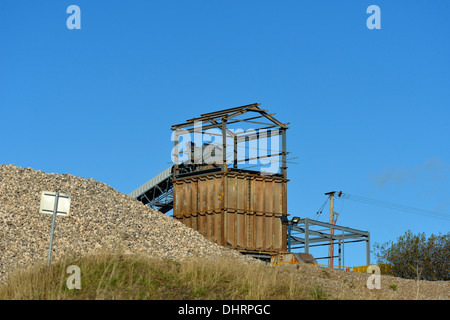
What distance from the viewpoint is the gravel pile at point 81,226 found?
2462cm

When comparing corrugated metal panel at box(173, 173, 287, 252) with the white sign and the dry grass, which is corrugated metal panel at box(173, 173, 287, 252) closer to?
the dry grass

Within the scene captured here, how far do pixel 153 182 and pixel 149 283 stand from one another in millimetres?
29907

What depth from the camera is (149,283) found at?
18641 mm

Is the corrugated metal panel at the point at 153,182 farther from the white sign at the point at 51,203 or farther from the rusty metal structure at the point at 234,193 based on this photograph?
the white sign at the point at 51,203

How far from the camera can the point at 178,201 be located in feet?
131

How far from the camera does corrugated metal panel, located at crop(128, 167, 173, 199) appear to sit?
46.4 metres

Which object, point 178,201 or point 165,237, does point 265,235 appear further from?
point 165,237

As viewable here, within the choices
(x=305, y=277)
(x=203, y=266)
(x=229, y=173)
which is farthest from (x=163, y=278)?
(x=229, y=173)

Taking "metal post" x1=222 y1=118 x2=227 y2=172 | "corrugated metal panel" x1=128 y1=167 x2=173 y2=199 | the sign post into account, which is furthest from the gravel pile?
"corrugated metal panel" x1=128 y1=167 x2=173 y2=199

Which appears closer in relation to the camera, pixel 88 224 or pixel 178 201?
pixel 88 224

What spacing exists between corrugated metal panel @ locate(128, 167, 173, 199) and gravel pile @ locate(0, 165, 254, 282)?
1164 centimetres

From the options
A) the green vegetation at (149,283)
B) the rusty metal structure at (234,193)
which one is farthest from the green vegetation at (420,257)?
the green vegetation at (149,283)

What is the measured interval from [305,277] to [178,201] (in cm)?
1530
